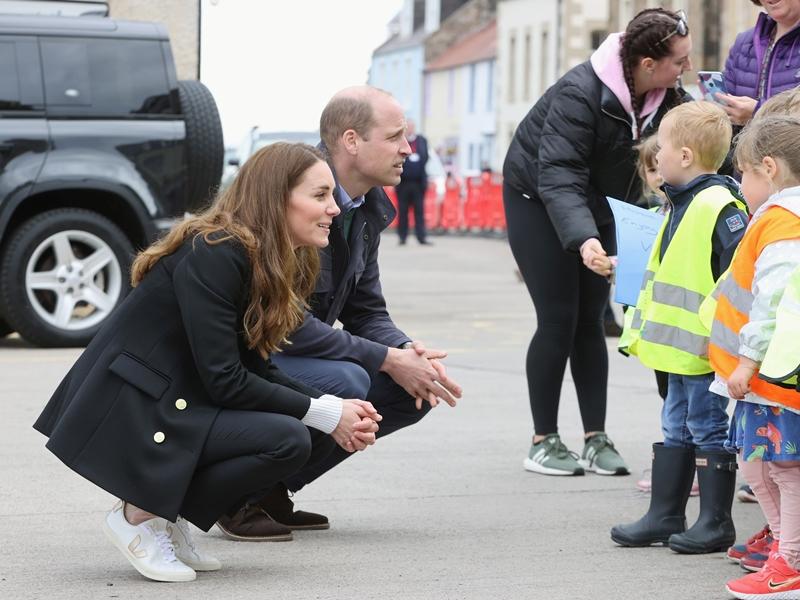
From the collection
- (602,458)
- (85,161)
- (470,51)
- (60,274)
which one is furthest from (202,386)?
(470,51)

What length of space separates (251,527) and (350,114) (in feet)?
4.65

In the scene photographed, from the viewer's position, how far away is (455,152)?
8550 centimetres

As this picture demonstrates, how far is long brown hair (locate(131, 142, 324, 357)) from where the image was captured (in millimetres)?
5059

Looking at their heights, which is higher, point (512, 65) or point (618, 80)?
point (618, 80)

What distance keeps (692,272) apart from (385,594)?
1451 millimetres

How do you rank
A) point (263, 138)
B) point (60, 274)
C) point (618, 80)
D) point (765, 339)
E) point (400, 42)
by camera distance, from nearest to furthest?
point (765, 339), point (618, 80), point (60, 274), point (263, 138), point (400, 42)

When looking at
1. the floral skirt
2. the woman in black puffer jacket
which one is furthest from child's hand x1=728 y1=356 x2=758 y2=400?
the woman in black puffer jacket

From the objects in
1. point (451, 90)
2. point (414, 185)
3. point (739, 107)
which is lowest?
point (451, 90)

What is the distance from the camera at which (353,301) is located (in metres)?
6.23

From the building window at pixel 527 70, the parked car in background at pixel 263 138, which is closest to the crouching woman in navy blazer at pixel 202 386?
the parked car in background at pixel 263 138

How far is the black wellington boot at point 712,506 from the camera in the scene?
18.2 ft

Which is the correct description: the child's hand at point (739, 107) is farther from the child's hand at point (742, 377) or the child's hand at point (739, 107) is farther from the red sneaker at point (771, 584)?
the red sneaker at point (771, 584)

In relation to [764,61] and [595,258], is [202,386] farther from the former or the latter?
[764,61]

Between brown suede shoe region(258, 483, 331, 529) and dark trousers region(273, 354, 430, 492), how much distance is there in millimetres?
43
